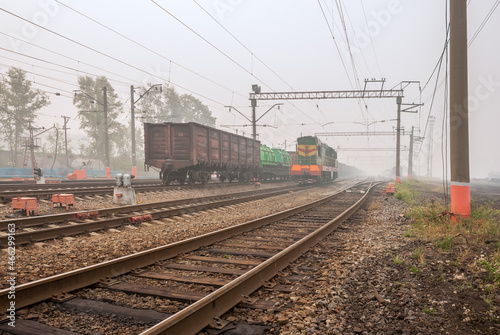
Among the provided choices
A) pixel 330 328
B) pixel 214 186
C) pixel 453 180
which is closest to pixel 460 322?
pixel 330 328

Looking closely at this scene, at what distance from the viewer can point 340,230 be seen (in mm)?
7684

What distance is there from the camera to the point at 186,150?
16.0 metres

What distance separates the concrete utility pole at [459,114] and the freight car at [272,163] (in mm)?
19251

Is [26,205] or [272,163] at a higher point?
[272,163]

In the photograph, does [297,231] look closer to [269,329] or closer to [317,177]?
[269,329]

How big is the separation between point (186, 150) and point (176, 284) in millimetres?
12576

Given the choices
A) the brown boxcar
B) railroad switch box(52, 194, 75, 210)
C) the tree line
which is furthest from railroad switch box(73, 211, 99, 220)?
the tree line

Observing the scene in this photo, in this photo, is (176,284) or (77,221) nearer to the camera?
(176,284)

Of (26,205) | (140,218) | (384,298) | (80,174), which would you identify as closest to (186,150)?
(140,218)

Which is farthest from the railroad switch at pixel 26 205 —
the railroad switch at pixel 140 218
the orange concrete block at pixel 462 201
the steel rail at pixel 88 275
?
the orange concrete block at pixel 462 201

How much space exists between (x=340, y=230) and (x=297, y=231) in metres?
1.17

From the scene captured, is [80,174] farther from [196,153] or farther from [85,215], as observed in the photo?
[85,215]

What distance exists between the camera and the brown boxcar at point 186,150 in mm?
15953

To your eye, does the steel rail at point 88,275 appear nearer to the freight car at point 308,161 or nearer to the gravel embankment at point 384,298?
the gravel embankment at point 384,298
